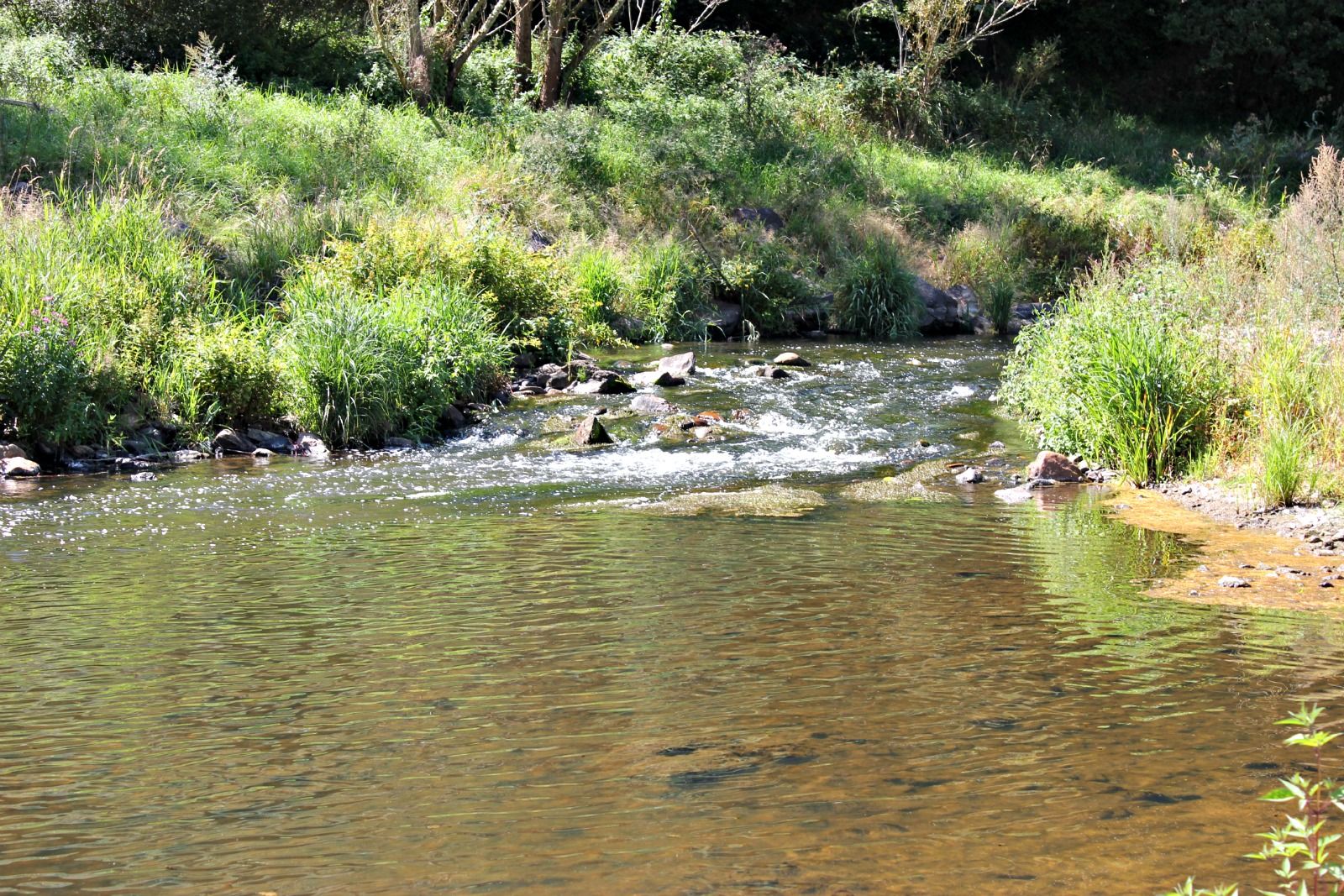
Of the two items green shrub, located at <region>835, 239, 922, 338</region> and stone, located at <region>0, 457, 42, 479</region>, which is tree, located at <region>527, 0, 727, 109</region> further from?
stone, located at <region>0, 457, 42, 479</region>

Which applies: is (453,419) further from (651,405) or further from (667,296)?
(667,296)

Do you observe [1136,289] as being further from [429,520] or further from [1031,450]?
[429,520]

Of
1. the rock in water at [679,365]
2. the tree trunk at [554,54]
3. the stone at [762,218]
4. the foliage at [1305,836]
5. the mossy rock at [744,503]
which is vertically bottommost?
the mossy rock at [744,503]

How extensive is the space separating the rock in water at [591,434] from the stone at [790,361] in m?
4.45

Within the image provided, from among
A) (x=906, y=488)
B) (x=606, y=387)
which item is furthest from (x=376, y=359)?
(x=906, y=488)

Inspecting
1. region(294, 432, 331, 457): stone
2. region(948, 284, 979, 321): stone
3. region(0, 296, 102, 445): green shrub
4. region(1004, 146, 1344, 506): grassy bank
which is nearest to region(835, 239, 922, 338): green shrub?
region(948, 284, 979, 321): stone

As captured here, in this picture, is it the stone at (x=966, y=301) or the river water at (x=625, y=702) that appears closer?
the river water at (x=625, y=702)

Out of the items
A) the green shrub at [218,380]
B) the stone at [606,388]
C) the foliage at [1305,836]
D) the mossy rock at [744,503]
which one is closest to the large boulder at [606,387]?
the stone at [606,388]

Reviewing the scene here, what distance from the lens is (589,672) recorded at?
16.9 ft

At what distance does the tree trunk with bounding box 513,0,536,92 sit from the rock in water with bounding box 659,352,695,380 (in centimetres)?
1199

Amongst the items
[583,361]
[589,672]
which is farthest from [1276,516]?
[583,361]

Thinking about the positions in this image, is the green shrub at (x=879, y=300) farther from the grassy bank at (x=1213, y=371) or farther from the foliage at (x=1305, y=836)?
the foliage at (x=1305, y=836)

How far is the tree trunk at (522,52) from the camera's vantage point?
25266 mm

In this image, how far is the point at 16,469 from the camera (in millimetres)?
10203
